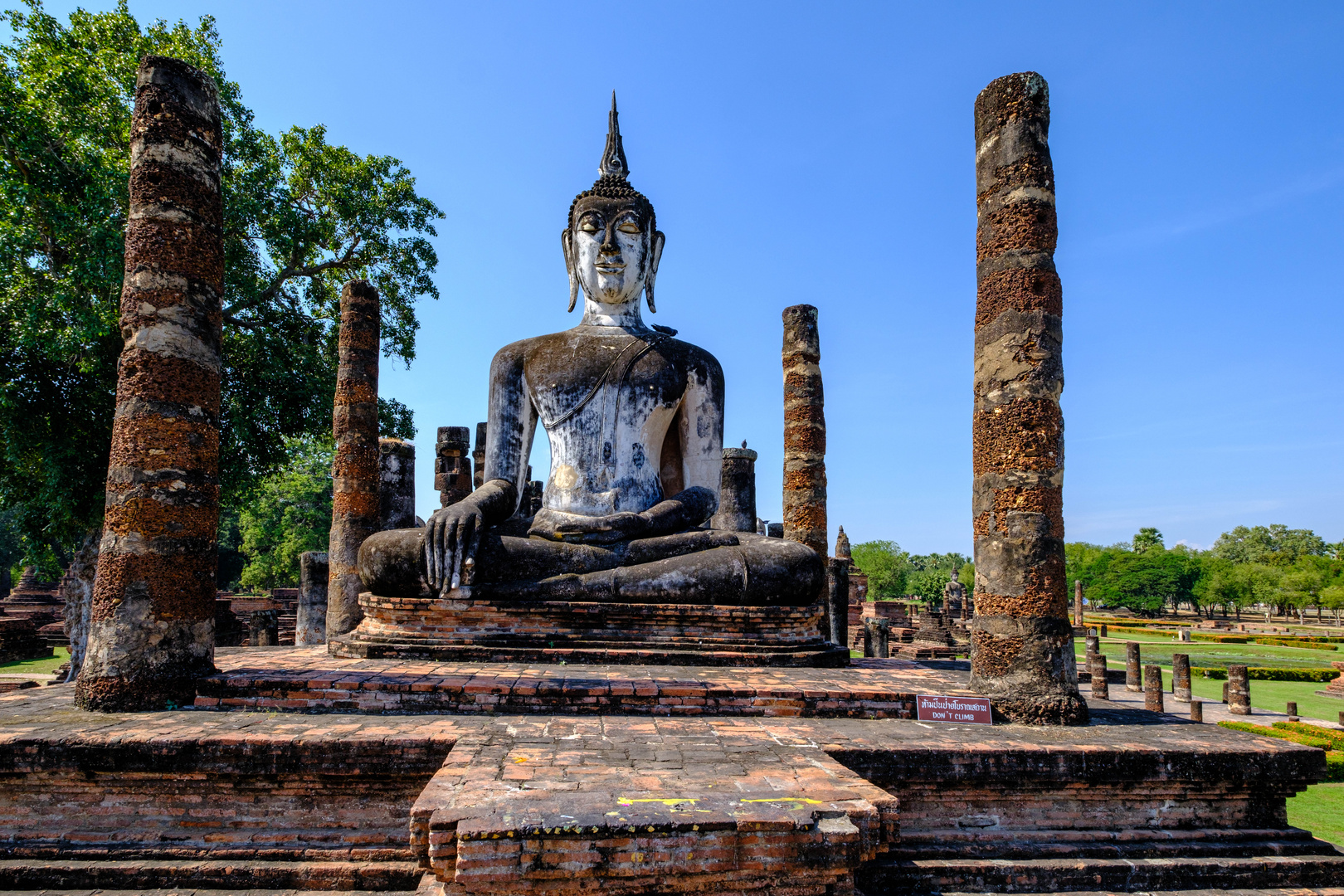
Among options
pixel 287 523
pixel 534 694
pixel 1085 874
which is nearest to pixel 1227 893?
pixel 1085 874

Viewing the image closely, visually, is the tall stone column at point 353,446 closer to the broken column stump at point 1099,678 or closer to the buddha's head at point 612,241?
the buddha's head at point 612,241

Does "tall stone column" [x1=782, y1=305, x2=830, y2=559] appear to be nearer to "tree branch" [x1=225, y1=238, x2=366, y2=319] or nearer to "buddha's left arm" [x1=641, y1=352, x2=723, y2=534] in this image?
"buddha's left arm" [x1=641, y1=352, x2=723, y2=534]

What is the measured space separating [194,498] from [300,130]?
49.5 ft

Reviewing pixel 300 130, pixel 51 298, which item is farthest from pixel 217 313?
pixel 300 130

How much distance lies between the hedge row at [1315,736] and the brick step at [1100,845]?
6957mm

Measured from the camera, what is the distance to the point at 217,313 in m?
5.47

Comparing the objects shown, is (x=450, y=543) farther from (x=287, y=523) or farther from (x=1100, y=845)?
(x=287, y=523)

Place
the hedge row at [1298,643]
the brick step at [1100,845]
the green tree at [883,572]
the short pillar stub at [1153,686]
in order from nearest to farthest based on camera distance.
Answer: the brick step at [1100,845], the short pillar stub at [1153,686], the hedge row at [1298,643], the green tree at [883,572]

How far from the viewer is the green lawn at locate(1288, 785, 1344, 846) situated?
6.93 metres

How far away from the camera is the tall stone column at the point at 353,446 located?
33.5 feet

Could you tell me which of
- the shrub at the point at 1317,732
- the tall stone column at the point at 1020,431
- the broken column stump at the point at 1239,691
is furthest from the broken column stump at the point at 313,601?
the broken column stump at the point at 1239,691

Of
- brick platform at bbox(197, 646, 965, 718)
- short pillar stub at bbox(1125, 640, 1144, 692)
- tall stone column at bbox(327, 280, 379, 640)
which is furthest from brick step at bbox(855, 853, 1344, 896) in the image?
short pillar stub at bbox(1125, 640, 1144, 692)

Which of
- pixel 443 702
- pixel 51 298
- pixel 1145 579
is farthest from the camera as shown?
pixel 1145 579

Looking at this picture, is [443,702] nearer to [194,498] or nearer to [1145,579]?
[194,498]
